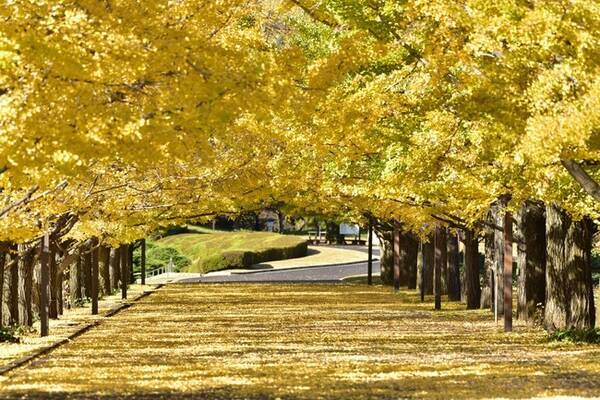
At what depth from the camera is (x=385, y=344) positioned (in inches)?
994

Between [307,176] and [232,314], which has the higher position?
A: [307,176]

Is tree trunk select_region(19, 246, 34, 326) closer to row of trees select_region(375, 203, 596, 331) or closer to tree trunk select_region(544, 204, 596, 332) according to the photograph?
row of trees select_region(375, 203, 596, 331)

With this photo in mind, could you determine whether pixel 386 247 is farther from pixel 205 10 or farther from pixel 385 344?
pixel 205 10

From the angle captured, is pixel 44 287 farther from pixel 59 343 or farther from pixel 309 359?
pixel 309 359

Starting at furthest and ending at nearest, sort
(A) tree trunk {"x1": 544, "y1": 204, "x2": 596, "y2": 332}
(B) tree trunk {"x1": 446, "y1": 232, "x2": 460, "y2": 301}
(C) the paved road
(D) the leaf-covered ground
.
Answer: (C) the paved road < (B) tree trunk {"x1": 446, "y1": 232, "x2": 460, "y2": 301} < (A) tree trunk {"x1": 544, "y1": 204, "x2": 596, "y2": 332} < (D) the leaf-covered ground

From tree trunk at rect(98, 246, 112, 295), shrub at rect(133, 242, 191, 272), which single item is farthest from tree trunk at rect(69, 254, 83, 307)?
shrub at rect(133, 242, 191, 272)

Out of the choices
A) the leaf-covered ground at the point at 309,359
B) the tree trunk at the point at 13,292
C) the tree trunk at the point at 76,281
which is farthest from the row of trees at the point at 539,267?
the tree trunk at the point at 76,281

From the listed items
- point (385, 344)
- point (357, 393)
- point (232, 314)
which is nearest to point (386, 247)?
point (232, 314)

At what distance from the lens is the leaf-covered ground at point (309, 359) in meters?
16.8

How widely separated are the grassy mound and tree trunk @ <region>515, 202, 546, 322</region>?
46.5 m

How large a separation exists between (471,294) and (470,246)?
163cm

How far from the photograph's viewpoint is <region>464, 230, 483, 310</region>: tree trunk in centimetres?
3838

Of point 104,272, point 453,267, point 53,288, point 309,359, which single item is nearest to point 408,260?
point 453,267

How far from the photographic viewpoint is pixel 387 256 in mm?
60656
